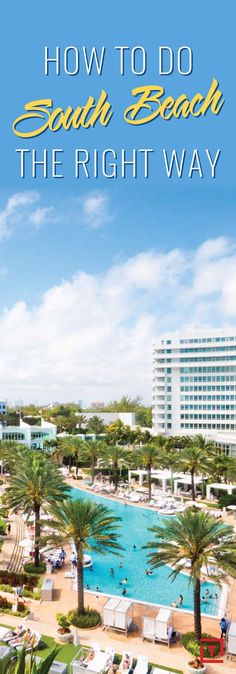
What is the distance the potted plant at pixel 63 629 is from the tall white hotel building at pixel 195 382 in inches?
2623

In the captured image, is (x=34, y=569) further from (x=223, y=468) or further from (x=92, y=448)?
(x=92, y=448)

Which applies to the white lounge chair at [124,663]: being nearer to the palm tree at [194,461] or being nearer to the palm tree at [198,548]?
the palm tree at [198,548]

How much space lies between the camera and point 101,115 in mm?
25953

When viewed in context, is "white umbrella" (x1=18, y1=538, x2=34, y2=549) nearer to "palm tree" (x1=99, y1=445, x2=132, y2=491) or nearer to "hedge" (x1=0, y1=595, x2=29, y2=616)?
"hedge" (x1=0, y1=595, x2=29, y2=616)

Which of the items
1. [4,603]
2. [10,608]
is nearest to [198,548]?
[10,608]

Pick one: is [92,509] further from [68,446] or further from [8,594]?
[68,446]

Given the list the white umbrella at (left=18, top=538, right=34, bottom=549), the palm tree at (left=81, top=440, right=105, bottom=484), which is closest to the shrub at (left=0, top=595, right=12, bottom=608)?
the white umbrella at (left=18, top=538, right=34, bottom=549)

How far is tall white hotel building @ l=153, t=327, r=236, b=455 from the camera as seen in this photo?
86.0 m

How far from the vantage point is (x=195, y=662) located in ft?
56.2

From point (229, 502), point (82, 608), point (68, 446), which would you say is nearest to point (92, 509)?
point (82, 608)

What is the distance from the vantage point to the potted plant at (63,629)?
60.8ft

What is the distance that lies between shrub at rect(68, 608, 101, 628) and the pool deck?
0.29 m

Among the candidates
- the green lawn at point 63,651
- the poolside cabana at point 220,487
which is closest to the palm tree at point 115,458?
the poolside cabana at point 220,487

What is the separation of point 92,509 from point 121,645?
5.38m
